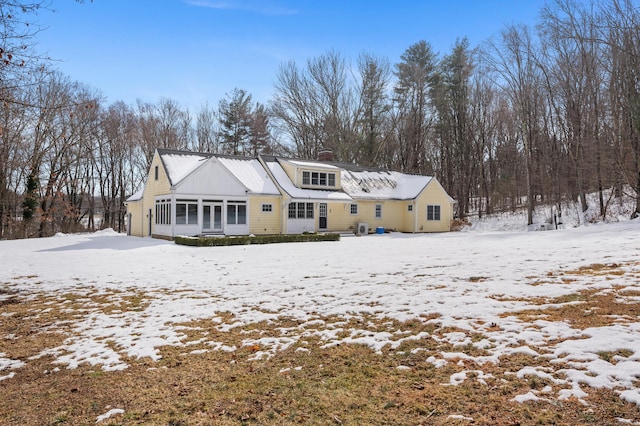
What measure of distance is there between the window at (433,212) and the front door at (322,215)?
8.66m

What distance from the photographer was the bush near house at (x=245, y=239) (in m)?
15.7

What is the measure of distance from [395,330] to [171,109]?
36442 millimetres

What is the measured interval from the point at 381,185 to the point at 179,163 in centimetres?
1470

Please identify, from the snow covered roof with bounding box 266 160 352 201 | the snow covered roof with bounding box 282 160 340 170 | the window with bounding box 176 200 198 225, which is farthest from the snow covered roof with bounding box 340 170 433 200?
the window with bounding box 176 200 198 225

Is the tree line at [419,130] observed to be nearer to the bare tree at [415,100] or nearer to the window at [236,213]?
the bare tree at [415,100]

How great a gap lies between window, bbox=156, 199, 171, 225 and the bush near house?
2921mm

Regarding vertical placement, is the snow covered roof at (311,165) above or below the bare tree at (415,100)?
below

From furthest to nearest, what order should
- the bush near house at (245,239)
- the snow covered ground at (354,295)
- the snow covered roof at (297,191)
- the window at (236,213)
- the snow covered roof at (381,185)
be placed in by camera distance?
the snow covered roof at (381,185) < the snow covered roof at (297,191) < the window at (236,213) < the bush near house at (245,239) < the snow covered ground at (354,295)

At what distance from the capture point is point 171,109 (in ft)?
116

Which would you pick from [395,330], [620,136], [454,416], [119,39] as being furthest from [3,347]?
[620,136]

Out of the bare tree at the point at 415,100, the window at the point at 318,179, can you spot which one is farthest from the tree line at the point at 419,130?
the window at the point at 318,179

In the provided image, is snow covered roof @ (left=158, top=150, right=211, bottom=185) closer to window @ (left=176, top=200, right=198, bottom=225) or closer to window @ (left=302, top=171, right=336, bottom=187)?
window @ (left=176, top=200, right=198, bottom=225)

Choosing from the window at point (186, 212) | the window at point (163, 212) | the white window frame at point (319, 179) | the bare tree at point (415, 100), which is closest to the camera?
the window at point (186, 212)

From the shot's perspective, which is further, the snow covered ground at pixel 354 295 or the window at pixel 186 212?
the window at pixel 186 212
